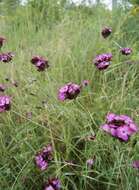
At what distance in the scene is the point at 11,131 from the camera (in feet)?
5.98

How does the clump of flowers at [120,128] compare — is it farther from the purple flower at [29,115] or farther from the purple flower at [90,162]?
the purple flower at [29,115]

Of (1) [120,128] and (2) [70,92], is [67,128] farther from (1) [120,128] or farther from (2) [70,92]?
(1) [120,128]

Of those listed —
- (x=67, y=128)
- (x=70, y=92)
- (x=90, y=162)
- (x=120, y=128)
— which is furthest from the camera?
(x=67, y=128)

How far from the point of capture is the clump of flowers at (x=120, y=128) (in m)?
1.14

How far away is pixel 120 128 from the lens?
45.1 inches

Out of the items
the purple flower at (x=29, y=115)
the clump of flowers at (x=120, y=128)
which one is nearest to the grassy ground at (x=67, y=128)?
the purple flower at (x=29, y=115)

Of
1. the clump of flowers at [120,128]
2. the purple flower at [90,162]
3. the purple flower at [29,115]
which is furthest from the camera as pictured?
the purple flower at [29,115]

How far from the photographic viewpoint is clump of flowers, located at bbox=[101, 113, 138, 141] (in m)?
1.14

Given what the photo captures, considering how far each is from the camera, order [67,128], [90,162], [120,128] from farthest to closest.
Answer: [67,128] → [90,162] → [120,128]

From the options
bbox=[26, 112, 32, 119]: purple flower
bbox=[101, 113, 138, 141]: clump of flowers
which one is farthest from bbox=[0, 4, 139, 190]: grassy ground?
bbox=[101, 113, 138, 141]: clump of flowers

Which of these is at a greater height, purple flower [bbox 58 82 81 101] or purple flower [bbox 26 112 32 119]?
purple flower [bbox 58 82 81 101]

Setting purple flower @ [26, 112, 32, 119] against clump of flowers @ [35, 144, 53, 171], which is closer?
clump of flowers @ [35, 144, 53, 171]

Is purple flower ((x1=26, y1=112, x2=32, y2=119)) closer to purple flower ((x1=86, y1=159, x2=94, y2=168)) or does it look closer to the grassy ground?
the grassy ground

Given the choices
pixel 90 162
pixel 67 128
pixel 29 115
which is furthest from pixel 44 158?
pixel 29 115
